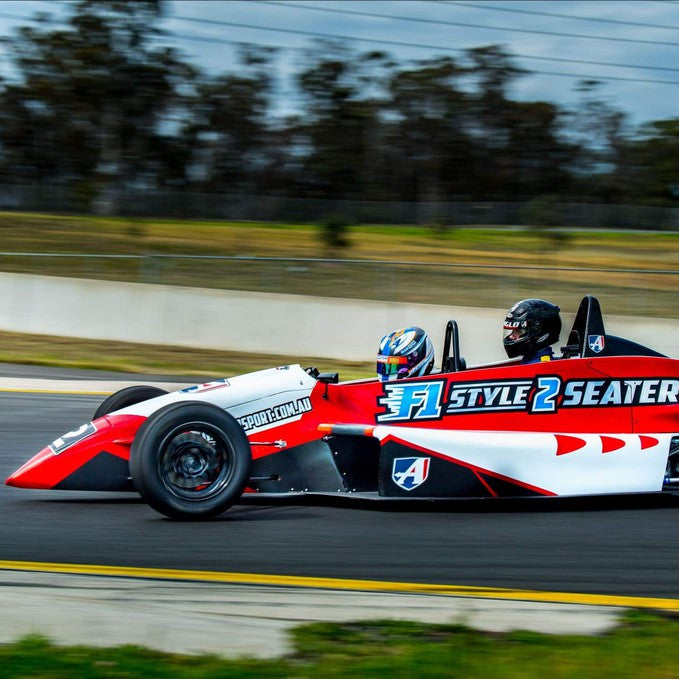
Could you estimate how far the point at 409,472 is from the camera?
238 inches

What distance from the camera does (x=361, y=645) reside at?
392cm

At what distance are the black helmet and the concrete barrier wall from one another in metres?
8.07

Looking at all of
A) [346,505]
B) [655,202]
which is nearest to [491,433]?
[346,505]

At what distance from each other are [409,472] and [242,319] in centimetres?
1044

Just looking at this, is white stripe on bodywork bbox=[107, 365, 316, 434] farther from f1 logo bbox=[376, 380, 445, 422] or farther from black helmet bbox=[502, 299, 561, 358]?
black helmet bbox=[502, 299, 561, 358]

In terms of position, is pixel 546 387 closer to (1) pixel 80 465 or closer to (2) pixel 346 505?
(2) pixel 346 505

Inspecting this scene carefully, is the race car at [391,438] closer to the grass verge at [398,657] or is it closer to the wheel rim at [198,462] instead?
the wheel rim at [198,462]

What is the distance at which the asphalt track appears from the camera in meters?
5.01

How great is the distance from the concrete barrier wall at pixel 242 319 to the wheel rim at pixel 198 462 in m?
9.55

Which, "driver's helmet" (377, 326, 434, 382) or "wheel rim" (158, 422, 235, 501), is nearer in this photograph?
"wheel rim" (158, 422, 235, 501)

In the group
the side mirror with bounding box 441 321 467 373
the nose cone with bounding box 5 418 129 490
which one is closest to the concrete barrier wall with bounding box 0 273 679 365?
the side mirror with bounding box 441 321 467 373

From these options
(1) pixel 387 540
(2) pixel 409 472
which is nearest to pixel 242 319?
(2) pixel 409 472

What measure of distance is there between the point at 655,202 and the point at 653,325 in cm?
4121

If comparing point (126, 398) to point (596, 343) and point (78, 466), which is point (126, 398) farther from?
point (596, 343)
